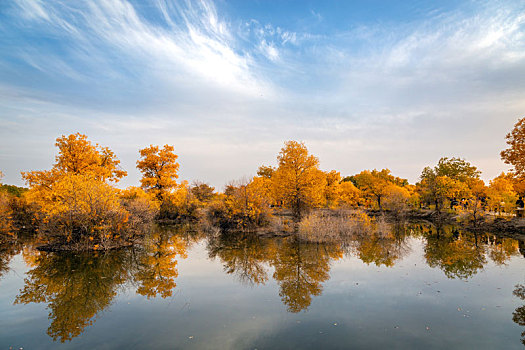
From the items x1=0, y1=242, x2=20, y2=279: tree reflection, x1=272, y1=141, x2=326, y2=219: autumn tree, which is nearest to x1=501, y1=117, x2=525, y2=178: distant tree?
x1=272, y1=141, x2=326, y2=219: autumn tree

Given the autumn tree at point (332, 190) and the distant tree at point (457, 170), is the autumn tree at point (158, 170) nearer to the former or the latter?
the autumn tree at point (332, 190)

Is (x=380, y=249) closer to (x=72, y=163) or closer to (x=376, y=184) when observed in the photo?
(x=72, y=163)

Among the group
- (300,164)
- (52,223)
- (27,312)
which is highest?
(300,164)

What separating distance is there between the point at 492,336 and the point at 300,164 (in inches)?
894

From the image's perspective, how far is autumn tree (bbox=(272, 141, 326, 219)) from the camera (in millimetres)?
28469

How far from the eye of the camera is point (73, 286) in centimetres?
1098

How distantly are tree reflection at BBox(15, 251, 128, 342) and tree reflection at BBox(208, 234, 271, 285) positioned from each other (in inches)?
199

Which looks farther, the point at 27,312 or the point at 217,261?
the point at 217,261

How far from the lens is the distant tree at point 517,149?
2270 cm

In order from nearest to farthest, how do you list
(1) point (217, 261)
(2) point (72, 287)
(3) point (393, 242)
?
1. (2) point (72, 287)
2. (1) point (217, 261)
3. (3) point (393, 242)

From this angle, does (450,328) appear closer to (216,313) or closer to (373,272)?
(373,272)

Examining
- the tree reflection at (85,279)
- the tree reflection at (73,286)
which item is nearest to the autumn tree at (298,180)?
the tree reflection at (85,279)

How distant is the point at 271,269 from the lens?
1340cm

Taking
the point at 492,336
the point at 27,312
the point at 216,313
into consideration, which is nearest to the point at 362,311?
the point at 492,336
